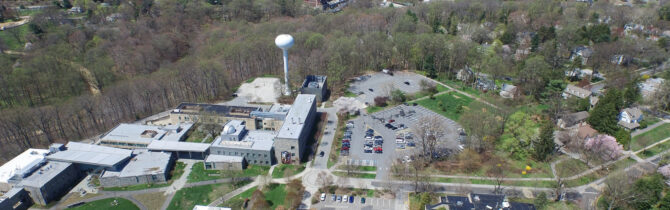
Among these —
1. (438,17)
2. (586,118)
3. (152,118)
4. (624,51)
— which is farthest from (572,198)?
(438,17)

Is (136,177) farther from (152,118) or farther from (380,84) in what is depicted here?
(380,84)

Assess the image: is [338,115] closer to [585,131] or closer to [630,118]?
[585,131]

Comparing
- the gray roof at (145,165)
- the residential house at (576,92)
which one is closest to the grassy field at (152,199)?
the gray roof at (145,165)

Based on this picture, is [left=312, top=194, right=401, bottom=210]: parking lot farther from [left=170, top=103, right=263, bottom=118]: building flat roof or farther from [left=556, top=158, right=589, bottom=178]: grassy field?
[left=170, top=103, right=263, bottom=118]: building flat roof

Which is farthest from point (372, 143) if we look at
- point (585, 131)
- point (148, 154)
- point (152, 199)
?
point (585, 131)

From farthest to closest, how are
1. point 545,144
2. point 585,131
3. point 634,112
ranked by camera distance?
point 634,112 < point 585,131 < point 545,144

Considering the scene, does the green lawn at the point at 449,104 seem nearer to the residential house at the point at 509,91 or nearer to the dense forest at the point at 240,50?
the residential house at the point at 509,91
